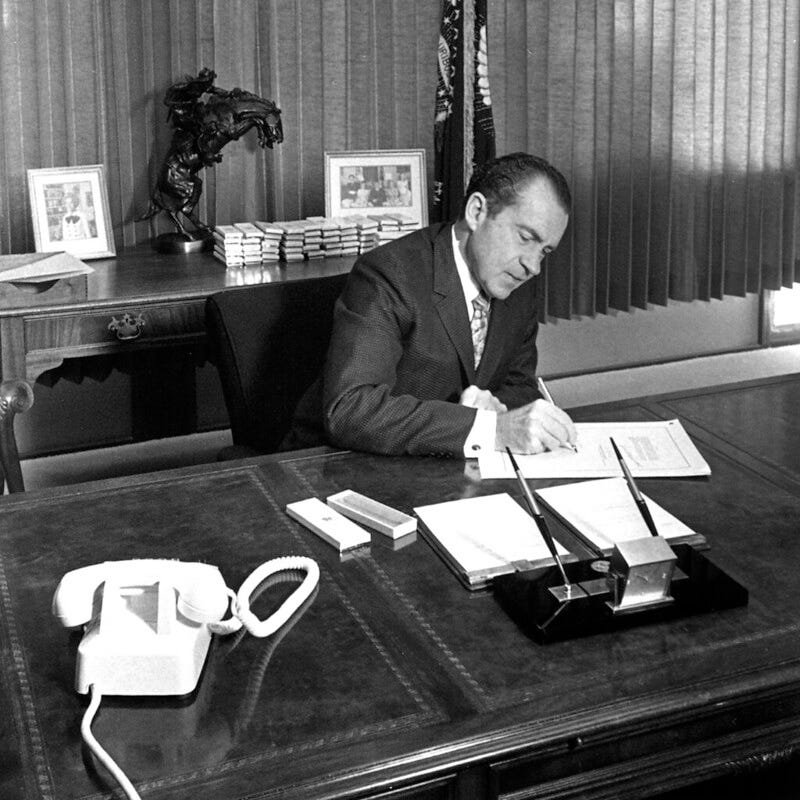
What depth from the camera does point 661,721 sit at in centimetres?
149

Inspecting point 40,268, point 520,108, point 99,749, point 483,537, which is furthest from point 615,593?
point 520,108

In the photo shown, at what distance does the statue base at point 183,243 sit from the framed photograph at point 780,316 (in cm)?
283

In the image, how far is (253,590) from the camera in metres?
Answer: 1.75

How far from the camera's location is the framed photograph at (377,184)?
13.7 feet

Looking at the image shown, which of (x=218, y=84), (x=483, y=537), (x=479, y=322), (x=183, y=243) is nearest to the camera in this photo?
(x=483, y=537)

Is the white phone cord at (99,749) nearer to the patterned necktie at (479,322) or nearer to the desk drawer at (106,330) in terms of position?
the patterned necktie at (479,322)

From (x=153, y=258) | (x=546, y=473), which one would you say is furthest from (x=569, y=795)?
(x=153, y=258)

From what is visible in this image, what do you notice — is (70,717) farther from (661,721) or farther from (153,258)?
(153,258)

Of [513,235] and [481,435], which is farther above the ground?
[513,235]

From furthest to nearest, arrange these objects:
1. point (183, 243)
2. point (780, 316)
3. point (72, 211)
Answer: point (780, 316) → point (183, 243) → point (72, 211)

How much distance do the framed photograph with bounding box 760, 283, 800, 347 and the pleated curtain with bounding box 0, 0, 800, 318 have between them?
0.21 m

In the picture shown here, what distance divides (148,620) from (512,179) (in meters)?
1.49

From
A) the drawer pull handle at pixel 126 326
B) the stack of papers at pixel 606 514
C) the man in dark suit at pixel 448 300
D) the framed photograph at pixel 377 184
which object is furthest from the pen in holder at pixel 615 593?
the framed photograph at pixel 377 184

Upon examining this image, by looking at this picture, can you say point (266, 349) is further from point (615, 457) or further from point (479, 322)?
point (615, 457)
